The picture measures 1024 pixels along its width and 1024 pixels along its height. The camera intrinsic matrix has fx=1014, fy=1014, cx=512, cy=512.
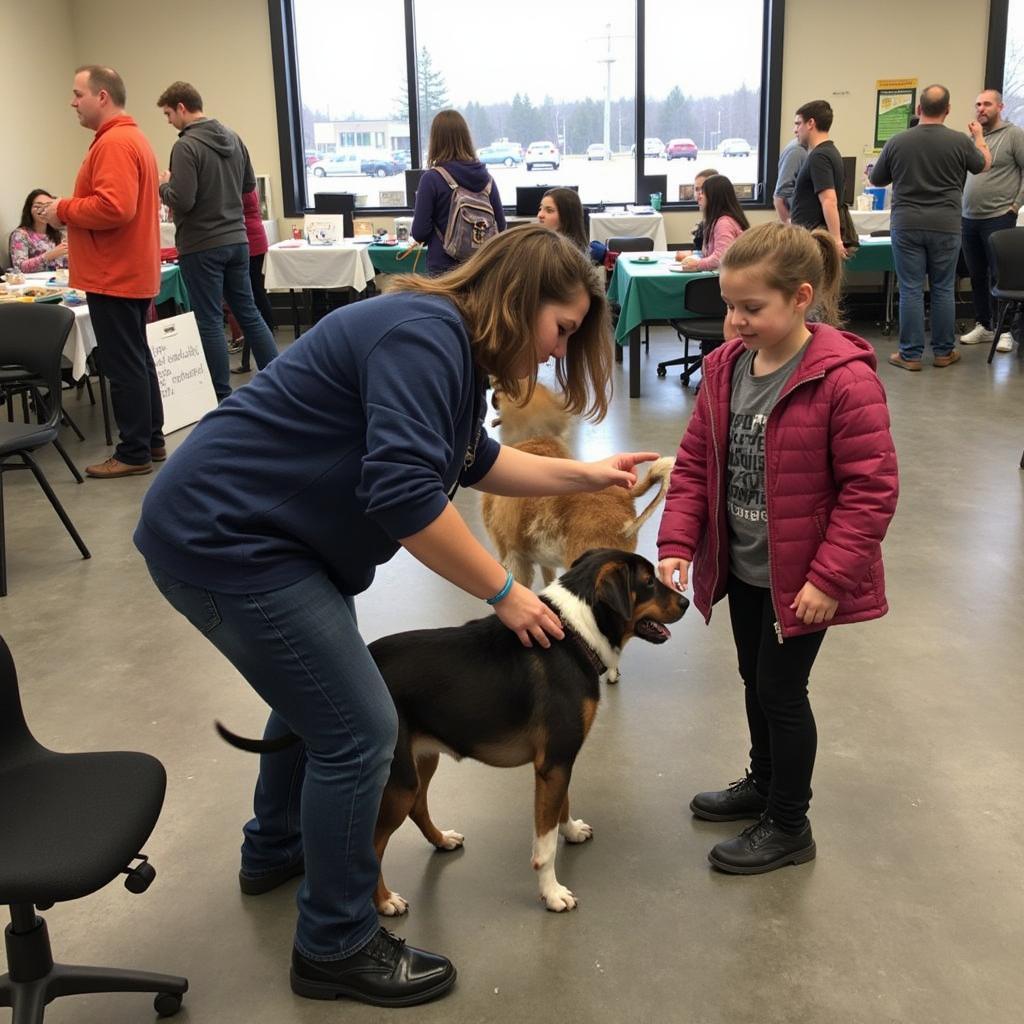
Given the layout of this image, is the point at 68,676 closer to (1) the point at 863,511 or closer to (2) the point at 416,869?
(2) the point at 416,869

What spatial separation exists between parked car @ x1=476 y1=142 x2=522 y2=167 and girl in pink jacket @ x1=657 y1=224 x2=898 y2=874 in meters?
8.89

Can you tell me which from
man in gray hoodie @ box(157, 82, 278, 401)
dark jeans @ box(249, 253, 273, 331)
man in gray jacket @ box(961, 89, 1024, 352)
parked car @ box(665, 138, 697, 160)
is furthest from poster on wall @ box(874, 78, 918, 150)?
man in gray hoodie @ box(157, 82, 278, 401)

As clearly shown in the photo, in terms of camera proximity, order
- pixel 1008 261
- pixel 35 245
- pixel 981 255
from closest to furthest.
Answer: pixel 1008 261 → pixel 35 245 → pixel 981 255

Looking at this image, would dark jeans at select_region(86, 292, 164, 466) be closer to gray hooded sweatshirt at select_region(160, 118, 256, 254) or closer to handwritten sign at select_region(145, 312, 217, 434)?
handwritten sign at select_region(145, 312, 217, 434)

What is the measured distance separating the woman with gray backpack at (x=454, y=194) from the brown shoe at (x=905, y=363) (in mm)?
3445

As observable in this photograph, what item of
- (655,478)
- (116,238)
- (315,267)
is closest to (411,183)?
(315,267)

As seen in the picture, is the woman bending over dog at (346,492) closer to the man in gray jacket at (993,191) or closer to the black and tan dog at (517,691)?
the black and tan dog at (517,691)

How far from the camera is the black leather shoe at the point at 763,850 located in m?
2.16

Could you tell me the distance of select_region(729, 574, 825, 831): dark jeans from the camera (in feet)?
6.79

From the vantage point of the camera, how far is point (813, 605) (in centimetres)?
192

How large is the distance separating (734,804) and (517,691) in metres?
0.74

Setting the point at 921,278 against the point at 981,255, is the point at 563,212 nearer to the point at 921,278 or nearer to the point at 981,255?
the point at 921,278

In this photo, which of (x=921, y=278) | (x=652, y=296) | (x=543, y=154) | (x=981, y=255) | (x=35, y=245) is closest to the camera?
(x=652, y=296)

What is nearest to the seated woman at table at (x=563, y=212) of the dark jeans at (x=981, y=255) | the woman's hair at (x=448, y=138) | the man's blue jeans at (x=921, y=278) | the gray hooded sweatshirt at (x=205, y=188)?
the woman's hair at (x=448, y=138)
